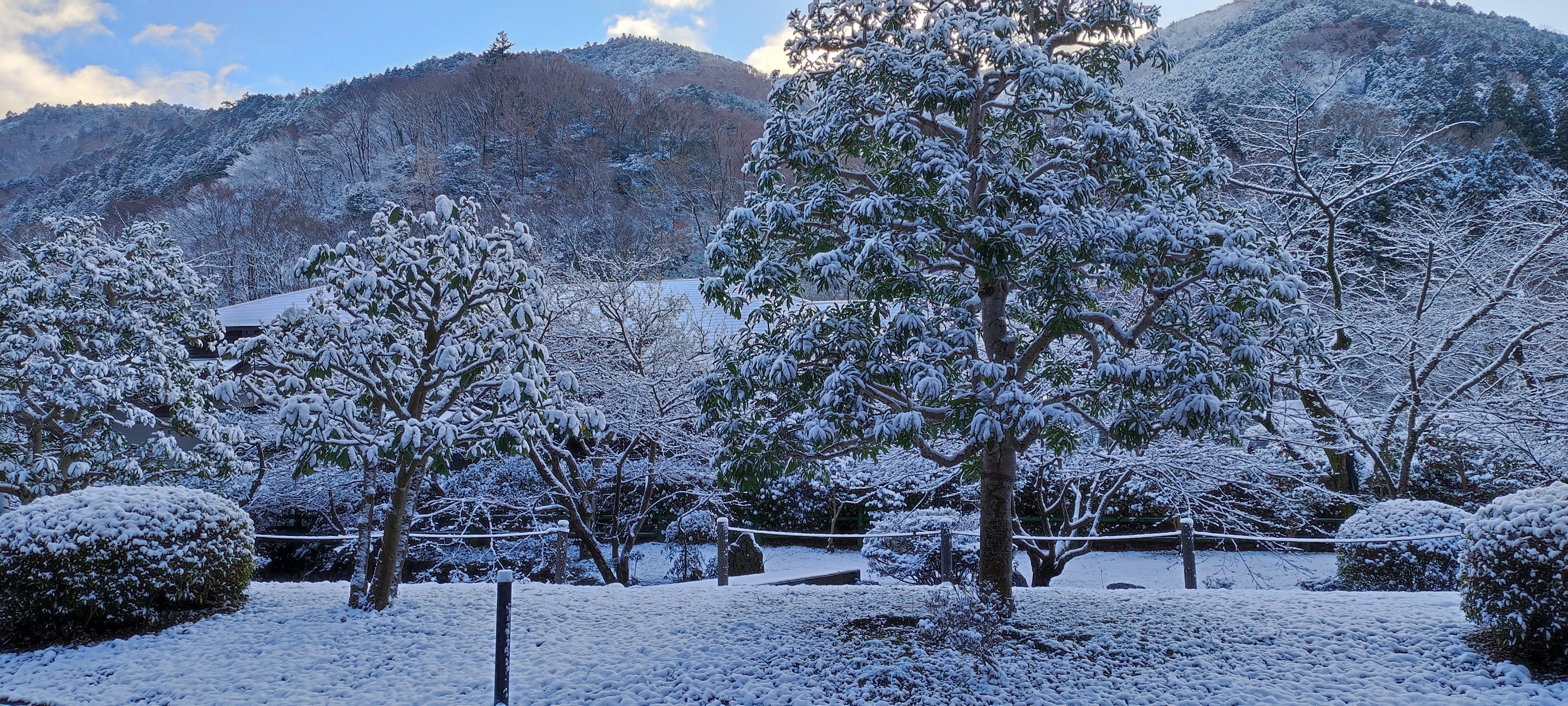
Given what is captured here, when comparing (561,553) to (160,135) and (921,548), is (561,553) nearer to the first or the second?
(921,548)

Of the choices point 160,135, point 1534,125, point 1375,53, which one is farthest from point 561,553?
point 160,135

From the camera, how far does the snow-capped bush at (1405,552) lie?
277 inches

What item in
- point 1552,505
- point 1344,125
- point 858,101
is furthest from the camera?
point 1344,125

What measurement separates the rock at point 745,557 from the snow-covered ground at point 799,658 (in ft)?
17.6

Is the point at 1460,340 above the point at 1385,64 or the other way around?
the other way around

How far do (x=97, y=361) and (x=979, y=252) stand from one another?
9491mm

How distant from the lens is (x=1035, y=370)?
7.60 meters

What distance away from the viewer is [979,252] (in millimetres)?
4930

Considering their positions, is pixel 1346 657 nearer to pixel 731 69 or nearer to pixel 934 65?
pixel 934 65

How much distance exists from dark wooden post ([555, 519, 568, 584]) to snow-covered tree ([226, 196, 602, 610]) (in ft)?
5.64

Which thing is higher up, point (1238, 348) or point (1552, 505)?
point (1238, 348)

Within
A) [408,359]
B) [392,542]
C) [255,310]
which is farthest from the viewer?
[255,310]

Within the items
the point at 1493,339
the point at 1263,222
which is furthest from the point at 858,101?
the point at 1493,339

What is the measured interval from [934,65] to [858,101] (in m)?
0.63
